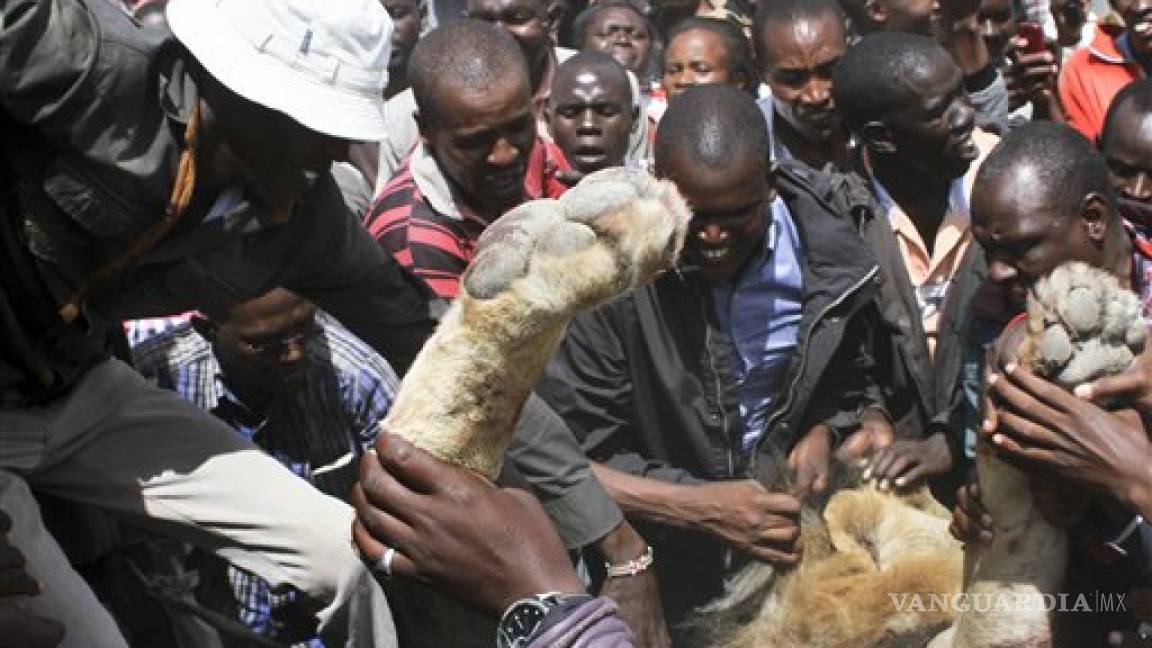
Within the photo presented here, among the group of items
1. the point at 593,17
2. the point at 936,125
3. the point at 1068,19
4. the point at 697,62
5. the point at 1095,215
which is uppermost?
the point at 1095,215

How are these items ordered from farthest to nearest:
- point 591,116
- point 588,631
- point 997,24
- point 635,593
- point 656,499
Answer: point 997,24 → point 591,116 → point 656,499 → point 635,593 → point 588,631

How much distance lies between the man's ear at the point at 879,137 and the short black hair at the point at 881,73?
0.03 metres

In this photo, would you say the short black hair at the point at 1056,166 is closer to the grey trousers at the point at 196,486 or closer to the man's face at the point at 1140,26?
the grey trousers at the point at 196,486

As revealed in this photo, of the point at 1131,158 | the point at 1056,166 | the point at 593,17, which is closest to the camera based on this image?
the point at 1056,166

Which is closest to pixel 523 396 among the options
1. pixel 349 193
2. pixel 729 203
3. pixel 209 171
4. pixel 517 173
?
pixel 209 171

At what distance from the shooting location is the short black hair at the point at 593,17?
Result: 29.1ft

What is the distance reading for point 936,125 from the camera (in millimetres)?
6012

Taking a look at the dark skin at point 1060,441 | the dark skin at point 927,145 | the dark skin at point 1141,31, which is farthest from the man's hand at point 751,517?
the dark skin at point 1141,31

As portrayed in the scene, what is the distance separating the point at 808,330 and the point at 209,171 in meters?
2.12

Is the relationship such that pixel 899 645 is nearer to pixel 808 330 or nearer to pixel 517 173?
pixel 808 330

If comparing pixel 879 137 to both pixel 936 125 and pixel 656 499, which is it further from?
pixel 656 499

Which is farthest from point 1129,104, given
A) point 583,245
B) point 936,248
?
point 583,245

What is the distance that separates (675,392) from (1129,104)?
147cm

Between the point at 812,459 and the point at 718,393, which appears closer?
the point at 812,459
